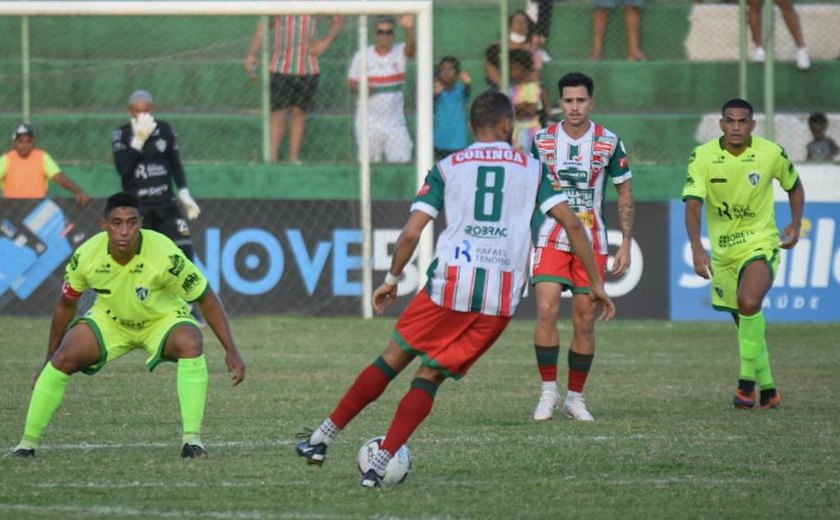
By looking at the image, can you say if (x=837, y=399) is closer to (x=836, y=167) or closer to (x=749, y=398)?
(x=749, y=398)

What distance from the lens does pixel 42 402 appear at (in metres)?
8.72

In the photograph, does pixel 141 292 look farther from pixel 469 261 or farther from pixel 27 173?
pixel 27 173

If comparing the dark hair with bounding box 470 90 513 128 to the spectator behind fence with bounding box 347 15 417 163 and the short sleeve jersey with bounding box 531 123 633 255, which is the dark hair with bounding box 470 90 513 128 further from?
the spectator behind fence with bounding box 347 15 417 163

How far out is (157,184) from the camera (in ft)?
54.1

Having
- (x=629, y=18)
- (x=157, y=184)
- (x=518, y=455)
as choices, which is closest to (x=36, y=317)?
(x=157, y=184)

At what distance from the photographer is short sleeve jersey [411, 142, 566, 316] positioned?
7.86 metres

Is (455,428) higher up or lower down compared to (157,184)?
lower down

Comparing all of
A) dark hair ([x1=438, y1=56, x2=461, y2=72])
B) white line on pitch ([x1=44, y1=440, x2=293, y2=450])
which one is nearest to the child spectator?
dark hair ([x1=438, y1=56, x2=461, y2=72])

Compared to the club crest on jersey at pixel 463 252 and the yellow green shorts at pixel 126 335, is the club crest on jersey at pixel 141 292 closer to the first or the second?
the yellow green shorts at pixel 126 335

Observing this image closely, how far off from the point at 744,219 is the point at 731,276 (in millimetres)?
393

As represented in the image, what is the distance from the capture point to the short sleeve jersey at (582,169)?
→ 422 inches

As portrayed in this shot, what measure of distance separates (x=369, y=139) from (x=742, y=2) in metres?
4.78

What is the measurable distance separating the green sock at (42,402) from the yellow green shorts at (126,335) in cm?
20

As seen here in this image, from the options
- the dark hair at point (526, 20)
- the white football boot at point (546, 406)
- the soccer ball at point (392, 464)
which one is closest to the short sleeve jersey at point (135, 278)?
the soccer ball at point (392, 464)
